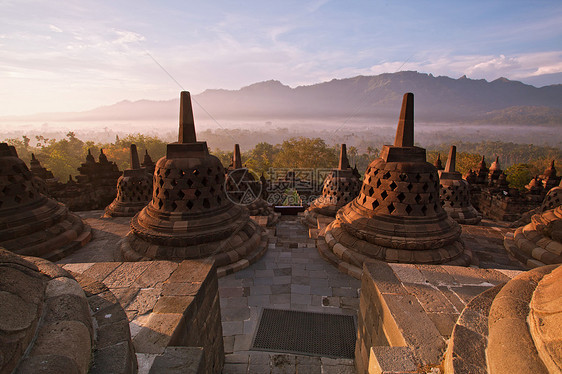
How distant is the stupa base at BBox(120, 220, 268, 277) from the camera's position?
20.4 ft

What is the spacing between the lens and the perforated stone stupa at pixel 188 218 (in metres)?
6.29

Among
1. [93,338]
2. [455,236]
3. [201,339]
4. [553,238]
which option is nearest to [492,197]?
[553,238]

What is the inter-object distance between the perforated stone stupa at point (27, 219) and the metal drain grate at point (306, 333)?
625 cm

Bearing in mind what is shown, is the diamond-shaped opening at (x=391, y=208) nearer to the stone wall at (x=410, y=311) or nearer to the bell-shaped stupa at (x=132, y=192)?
the stone wall at (x=410, y=311)

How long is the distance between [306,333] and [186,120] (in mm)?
5733

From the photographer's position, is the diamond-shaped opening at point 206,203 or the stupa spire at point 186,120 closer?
the stupa spire at point 186,120

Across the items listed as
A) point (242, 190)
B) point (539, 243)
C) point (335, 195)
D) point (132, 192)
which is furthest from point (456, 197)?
point (132, 192)

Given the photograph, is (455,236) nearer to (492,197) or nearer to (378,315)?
(378,315)

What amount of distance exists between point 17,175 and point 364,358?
30.9ft

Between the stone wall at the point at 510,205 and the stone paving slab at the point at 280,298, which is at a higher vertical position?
the stone paving slab at the point at 280,298

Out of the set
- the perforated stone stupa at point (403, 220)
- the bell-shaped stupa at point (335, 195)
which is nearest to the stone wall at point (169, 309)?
the perforated stone stupa at point (403, 220)

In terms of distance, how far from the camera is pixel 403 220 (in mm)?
6219

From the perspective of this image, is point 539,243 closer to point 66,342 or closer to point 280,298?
point 280,298

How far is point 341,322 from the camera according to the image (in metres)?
4.72
